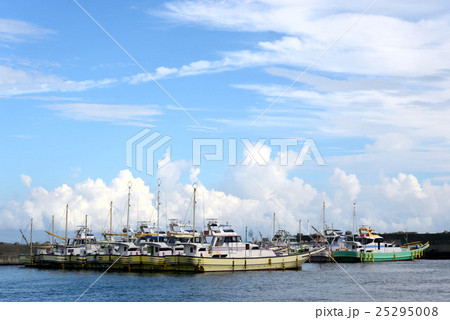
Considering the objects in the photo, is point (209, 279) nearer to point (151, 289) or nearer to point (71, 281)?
point (151, 289)

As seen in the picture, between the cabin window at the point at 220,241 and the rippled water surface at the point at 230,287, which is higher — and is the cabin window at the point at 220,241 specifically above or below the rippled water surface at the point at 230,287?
above

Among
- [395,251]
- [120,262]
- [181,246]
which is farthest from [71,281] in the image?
[395,251]

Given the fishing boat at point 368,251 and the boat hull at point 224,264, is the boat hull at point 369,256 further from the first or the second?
the boat hull at point 224,264

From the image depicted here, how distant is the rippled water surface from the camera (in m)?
46.6

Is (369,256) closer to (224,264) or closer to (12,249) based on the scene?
(224,264)

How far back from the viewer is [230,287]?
169 feet

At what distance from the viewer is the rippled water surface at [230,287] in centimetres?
4659

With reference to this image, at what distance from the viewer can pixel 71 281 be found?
201 feet

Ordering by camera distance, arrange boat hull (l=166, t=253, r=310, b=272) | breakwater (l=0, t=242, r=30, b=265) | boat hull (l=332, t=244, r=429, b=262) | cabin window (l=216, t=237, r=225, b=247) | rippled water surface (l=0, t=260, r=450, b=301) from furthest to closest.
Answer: breakwater (l=0, t=242, r=30, b=265) → boat hull (l=332, t=244, r=429, b=262) → cabin window (l=216, t=237, r=225, b=247) → boat hull (l=166, t=253, r=310, b=272) → rippled water surface (l=0, t=260, r=450, b=301)
